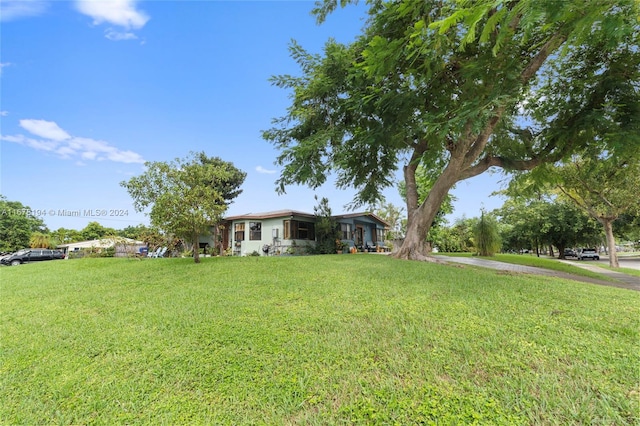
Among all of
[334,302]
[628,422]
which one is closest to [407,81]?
[334,302]

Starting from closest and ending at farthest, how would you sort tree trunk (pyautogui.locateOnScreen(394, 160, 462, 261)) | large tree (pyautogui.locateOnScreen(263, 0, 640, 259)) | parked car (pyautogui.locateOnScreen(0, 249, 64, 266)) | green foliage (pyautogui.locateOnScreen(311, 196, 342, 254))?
large tree (pyautogui.locateOnScreen(263, 0, 640, 259)), tree trunk (pyautogui.locateOnScreen(394, 160, 462, 261)), green foliage (pyautogui.locateOnScreen(311, 196, 342, 254)), parked car (pyautogui.locateOnScreen(0, 249, 64, 266))

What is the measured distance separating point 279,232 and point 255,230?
2.26 m

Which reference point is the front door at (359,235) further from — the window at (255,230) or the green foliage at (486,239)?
the green foliage at (486,239)

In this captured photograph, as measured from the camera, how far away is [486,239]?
54.1 ft

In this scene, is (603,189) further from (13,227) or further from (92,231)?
(92,231)

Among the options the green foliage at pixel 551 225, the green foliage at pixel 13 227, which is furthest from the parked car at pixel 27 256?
the green foliage at pixel 551 225

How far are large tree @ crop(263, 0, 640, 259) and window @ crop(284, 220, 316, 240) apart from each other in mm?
6852

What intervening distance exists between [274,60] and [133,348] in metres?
11.2

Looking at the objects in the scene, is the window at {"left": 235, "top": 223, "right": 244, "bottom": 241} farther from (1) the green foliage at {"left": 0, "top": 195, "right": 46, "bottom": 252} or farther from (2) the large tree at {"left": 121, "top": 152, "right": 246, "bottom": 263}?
(1) the green foliage at {"left": 0, "top": 195, "right": 46, "bottom": 252}

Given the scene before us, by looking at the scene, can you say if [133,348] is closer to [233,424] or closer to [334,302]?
[233,424]

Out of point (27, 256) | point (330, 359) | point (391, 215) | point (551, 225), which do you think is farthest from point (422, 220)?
point (27, 256)

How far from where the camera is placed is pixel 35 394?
2.43m

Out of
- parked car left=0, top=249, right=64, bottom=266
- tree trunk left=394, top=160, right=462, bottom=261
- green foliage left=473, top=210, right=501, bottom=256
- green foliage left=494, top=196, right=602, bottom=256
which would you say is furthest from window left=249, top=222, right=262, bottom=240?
green foliage left=494, top=196, right=602, bottom=256

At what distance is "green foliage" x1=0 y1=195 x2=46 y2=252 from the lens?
105 feet
